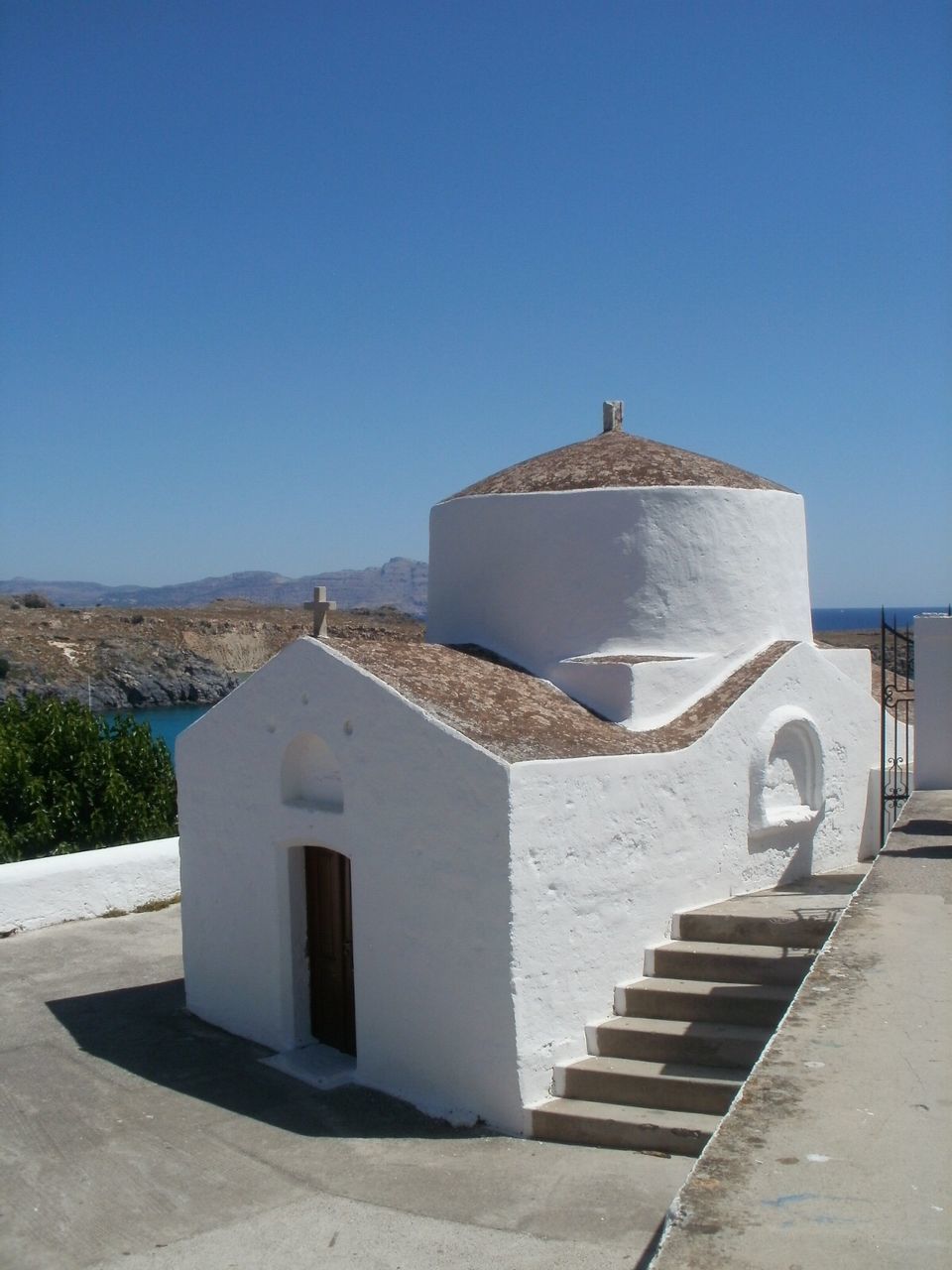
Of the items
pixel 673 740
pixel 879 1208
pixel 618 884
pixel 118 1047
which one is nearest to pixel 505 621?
pixel 673 740

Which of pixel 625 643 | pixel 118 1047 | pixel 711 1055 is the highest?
pixel 625 643

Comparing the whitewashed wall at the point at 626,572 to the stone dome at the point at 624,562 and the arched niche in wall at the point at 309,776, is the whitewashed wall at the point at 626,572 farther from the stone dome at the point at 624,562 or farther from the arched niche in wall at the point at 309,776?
the arched niche in wall at the point at 309,776

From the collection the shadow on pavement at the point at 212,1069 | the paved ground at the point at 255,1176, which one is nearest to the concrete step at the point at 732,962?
the paved ground at the point at 255,1176

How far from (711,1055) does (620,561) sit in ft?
13.1

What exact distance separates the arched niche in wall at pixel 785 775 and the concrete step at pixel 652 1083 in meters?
2.28

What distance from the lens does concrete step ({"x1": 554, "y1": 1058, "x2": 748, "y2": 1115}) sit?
7281mm

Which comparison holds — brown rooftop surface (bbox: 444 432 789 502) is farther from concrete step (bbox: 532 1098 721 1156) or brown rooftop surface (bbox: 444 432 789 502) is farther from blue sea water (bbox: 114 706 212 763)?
blue sea water (bbox: 114 706 212 763)

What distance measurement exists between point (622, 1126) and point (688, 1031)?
84 centimetres

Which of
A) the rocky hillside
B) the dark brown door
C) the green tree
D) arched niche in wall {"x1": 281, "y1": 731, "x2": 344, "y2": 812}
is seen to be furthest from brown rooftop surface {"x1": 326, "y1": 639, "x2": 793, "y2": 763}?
the rocky hillside

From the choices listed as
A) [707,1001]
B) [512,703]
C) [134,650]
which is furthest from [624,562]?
[134,650]

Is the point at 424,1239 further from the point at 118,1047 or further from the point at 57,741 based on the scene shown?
the point at 57,741

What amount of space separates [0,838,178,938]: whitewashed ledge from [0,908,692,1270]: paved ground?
112 inches

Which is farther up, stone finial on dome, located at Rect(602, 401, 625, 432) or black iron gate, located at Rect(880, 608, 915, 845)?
stone finial on dome, located at Rect(602, 401, 625, 432)

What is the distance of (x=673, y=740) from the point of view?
868 centimetres
